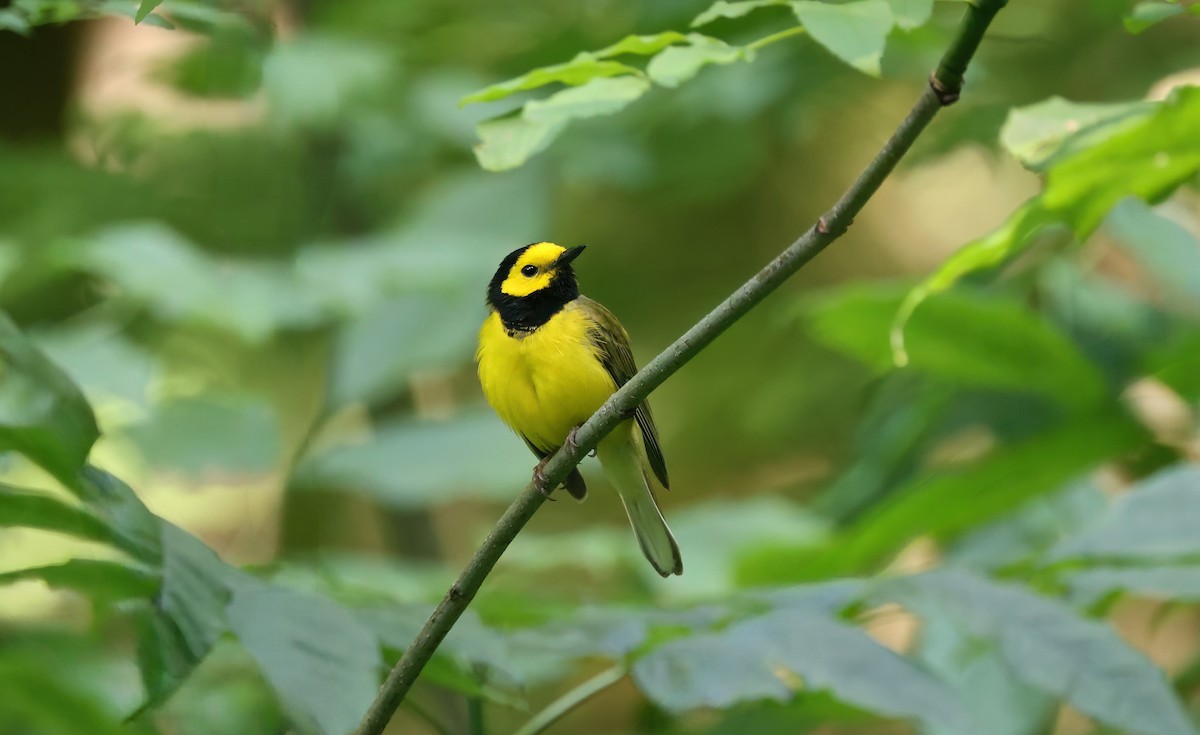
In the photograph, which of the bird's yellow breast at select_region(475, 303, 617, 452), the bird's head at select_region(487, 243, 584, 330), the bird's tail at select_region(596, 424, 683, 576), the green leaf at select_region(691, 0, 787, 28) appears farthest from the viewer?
the bird's tail at select_region(596, 424, 683, 576)

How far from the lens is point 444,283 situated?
380 centimetres

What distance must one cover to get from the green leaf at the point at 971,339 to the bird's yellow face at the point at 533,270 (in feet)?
2.13

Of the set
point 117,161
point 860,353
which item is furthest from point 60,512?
point 117,161

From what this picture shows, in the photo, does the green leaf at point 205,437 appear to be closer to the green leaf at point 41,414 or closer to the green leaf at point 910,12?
the green leaf at point 41,414

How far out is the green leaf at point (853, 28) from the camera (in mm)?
1450

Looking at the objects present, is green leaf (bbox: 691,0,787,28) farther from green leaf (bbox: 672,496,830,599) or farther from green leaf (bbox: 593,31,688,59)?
green leaf (bbox: 672,496,830,599)

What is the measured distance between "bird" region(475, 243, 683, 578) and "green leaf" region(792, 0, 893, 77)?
1.19 meters

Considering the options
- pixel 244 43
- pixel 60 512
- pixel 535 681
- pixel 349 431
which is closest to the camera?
pixel 60 512

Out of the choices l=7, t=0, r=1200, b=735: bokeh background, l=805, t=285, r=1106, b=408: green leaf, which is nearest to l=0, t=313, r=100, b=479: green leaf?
l=7, t=0, r=1200, b=735: bokeh background

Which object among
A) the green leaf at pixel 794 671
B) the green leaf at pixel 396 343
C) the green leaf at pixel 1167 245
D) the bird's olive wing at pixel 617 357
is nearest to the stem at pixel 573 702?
the green leaf at pixel 794 671

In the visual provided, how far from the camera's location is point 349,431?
623 cm

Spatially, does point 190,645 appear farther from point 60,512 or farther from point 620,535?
point 620,535

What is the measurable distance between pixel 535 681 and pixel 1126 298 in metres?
2.17

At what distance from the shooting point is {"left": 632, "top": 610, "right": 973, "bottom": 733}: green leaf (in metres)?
1.87
